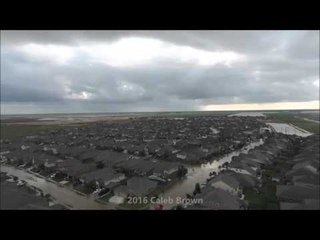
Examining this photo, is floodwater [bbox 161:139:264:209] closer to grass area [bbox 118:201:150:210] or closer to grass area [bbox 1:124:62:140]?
grass area [bbox 118:201:150:210]

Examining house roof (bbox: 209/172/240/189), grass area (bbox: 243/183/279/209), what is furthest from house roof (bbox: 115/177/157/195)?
grass area (bbox: 243/183/279/209)

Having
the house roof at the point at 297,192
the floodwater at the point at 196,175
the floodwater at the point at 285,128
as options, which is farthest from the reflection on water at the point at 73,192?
the floodwater at the point at 285,128

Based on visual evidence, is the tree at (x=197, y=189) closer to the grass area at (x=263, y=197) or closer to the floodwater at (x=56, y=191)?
the grass area at (x=263, y=197)

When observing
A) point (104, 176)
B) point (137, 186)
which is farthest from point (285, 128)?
point (104, 176)

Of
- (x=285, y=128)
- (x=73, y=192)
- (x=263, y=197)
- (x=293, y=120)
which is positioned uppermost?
(x=293, y=120)

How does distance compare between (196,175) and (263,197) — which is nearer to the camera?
(263,197)

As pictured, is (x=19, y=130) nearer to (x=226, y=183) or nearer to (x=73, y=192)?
(x=73, y=192)
